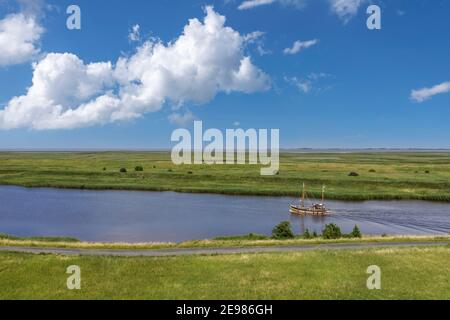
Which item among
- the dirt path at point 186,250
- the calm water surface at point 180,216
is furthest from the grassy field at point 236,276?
the calm water surface at point 180,216

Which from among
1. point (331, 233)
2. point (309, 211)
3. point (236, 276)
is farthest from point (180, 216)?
point (236, 276)

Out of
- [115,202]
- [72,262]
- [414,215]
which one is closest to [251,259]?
[72,262]

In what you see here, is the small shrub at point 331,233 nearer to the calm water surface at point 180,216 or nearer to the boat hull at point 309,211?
the calm water surface at point 180,216

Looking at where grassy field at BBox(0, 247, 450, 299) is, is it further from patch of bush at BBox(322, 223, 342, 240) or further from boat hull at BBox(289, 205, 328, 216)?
boat hull at BBox(289, 205, 328, 216)

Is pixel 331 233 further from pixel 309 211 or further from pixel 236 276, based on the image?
pixel 309 211
